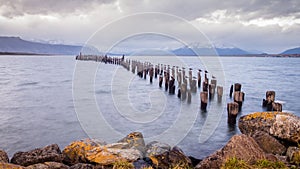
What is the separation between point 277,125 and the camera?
334 inches

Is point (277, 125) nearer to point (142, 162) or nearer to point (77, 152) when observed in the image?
point (142, 162)

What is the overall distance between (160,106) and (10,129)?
10.1m

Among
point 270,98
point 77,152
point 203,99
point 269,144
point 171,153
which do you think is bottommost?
point 77,152

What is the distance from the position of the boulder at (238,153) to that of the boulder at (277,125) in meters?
2.11

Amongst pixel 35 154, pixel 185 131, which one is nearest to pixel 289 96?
pixel 185 131

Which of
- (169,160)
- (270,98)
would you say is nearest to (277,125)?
(169,160)

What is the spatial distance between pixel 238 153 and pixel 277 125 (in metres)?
2.89

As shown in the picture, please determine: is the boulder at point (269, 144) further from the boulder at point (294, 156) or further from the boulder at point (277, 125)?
the boulder at point (294, 156)

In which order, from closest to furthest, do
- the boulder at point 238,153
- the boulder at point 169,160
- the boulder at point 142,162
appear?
the boulder at point 238,153 → the boulder at point 169,160 → the boulder at point 142,162

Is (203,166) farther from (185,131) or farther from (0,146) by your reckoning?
(0,146)

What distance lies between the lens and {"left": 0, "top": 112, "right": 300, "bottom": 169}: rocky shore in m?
6.54

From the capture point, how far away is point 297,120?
8.32 meters

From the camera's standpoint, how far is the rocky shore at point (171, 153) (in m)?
6.54

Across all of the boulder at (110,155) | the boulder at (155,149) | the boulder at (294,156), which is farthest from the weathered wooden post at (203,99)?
the boulder at (294,156)
